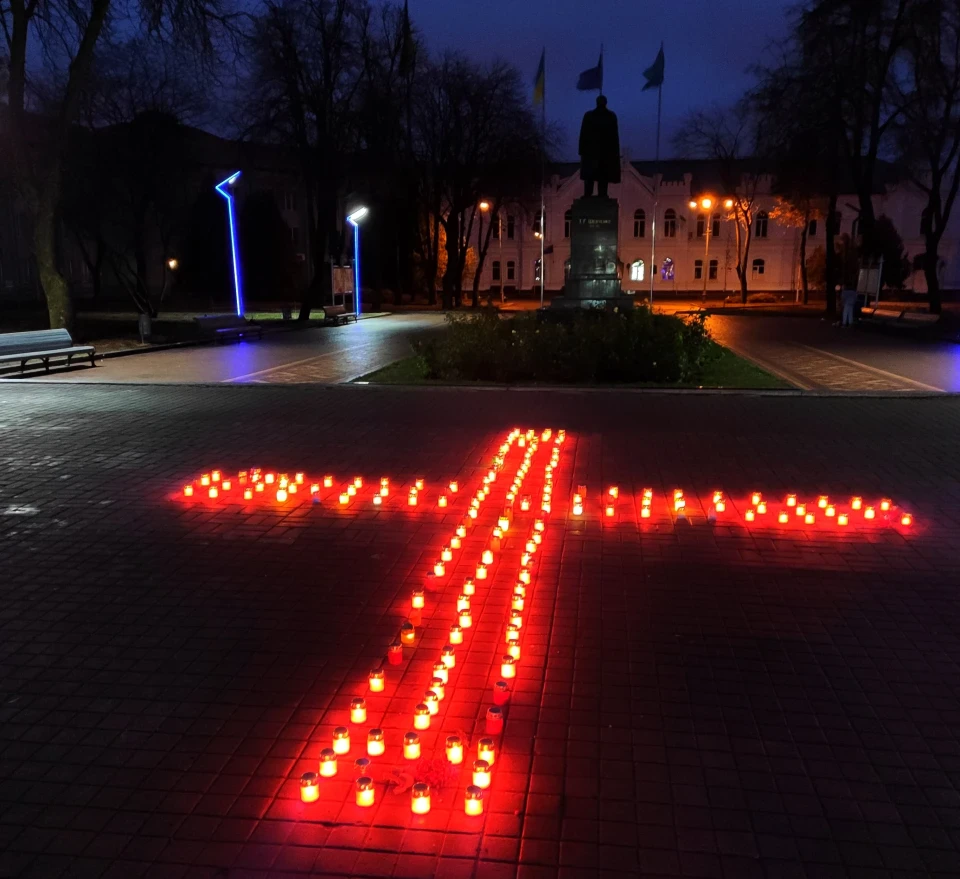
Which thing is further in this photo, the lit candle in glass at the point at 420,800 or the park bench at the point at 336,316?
the park bench at the point at 336,316

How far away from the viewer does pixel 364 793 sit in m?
3.20

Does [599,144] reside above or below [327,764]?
above

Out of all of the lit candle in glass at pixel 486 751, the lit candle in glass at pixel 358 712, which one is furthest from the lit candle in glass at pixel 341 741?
the lit candle in glass at pixel 486 751

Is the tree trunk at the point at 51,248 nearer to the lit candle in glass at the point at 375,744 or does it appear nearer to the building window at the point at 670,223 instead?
the lit candle in glass at the point at 375,744

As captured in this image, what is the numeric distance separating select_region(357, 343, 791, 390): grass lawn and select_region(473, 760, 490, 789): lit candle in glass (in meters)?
11.3

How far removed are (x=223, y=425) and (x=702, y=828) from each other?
9014mm

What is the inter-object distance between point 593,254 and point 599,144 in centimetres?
292

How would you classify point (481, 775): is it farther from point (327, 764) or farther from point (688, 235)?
point (688, 235)

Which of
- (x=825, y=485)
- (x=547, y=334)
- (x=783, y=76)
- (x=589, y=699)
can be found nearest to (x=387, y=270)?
(x=783, y=76)

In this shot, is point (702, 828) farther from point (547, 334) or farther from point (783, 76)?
point (783, 76)

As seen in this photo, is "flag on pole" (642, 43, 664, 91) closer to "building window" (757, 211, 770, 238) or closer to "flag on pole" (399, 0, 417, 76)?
"flag on pole" (399, 0, 417, 76)

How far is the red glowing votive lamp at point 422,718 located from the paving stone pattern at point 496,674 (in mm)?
81

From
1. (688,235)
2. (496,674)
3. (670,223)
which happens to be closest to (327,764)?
(496,674)

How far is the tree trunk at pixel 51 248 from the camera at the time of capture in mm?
20266
